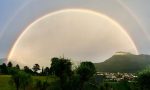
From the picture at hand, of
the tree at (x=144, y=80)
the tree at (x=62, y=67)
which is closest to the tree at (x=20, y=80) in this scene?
the tree at (x=62, y=67)

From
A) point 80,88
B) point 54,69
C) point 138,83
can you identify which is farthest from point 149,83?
point 54,69

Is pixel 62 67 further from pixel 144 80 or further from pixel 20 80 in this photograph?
pixel 144 80

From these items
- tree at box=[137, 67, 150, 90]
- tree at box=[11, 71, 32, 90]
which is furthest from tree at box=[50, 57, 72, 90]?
tree at box=[137, 67, 150, 90]

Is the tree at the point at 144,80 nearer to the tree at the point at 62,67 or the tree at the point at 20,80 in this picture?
the tree at the point at 62,67

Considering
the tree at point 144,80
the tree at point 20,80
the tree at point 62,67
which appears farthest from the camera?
the tree at point 20,80

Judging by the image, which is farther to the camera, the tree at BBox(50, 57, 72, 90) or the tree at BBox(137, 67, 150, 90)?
the tree at BBox(50, 57, 72, 90)

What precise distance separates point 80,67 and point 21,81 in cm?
1978

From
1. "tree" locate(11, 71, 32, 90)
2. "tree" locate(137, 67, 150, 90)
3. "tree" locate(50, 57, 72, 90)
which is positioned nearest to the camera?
Answer: "tree" locate(137, 67, 150, 90)

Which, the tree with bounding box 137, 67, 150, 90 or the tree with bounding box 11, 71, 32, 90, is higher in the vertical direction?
the tree with bounding box 11, 71, 32, 90

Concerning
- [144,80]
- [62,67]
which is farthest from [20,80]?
[144,80]

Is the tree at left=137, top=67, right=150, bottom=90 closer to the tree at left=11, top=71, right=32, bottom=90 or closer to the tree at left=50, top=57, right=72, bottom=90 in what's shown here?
Answer: the tree at left=50, top=57, right=72, bottom=90

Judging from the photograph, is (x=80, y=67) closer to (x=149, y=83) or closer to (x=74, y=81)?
(x=74, y=81)

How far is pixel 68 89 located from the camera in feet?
378

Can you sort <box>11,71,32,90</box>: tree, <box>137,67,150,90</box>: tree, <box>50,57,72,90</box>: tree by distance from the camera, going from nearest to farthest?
<box>137,67,150,90</box>: tree, <box>50,57,72,90</box>: tree, <box>11,71,32,90</box>: tree
